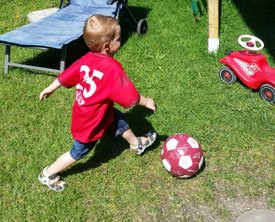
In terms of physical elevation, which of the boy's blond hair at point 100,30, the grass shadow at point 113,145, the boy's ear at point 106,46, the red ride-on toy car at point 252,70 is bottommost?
the grass shadow at point 113,145

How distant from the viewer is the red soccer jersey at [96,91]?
7.73 ft

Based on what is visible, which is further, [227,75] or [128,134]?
[227,75]

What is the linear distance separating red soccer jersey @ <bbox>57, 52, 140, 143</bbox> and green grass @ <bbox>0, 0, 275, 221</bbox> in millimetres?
599

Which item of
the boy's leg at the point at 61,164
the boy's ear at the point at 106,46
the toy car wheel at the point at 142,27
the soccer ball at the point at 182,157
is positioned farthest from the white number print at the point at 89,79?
the toy car wheel at the point at 142,27

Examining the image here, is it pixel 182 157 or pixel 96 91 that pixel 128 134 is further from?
pixel 96 91

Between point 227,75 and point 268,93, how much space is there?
0.61 metres

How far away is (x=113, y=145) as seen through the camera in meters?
3.30

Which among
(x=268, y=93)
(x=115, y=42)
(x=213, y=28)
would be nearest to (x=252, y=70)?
(x=268, y=93)

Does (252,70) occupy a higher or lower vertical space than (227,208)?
higher

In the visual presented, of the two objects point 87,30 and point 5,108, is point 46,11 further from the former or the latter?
point 87,30

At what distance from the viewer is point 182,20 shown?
591 cm

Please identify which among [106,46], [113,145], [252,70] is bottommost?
[113,145]

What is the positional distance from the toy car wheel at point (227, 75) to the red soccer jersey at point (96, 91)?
6.85 feet

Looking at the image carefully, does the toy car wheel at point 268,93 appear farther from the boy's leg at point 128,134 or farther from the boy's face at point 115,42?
the boy's face at point 115,42
